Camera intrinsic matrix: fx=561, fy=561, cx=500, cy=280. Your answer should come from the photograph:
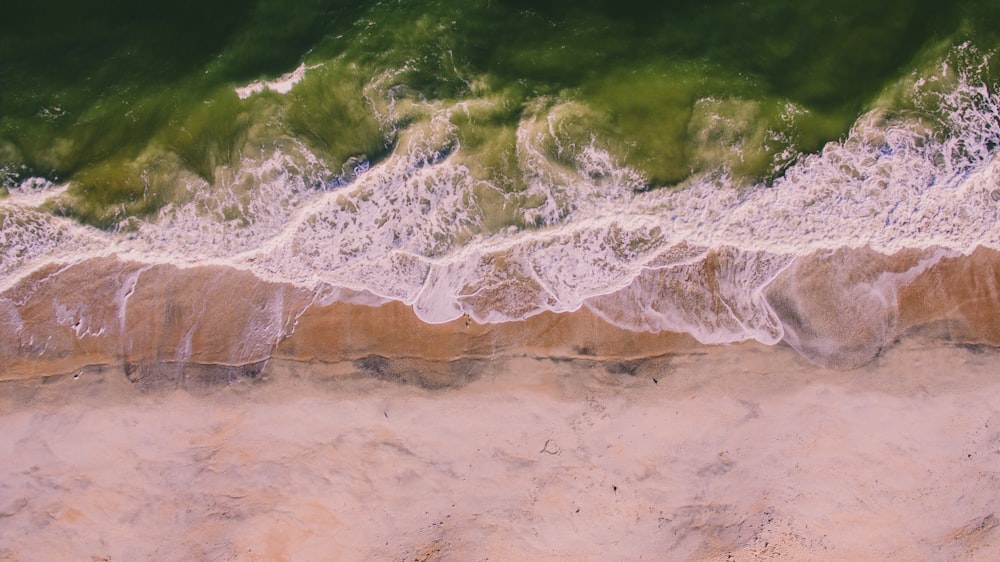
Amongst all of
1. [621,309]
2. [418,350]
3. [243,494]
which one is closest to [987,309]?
[621,309]

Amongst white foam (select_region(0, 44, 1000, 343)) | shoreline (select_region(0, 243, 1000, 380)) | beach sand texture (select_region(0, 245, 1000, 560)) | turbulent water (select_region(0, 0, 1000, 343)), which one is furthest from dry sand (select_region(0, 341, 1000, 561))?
turbulent water (select_region(0, 0, 1000, 343))

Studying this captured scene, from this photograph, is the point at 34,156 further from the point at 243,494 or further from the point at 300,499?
the point at 300,499

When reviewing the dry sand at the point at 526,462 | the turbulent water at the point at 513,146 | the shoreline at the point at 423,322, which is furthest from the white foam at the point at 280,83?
the dry sand at the point at 526,462

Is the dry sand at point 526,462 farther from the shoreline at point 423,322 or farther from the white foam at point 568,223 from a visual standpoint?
the white foam at point 568,223

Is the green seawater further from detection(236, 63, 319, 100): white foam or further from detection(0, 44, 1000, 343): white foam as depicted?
detection(0, 44, 1000, 343): white foam

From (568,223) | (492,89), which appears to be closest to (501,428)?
(568,223)
